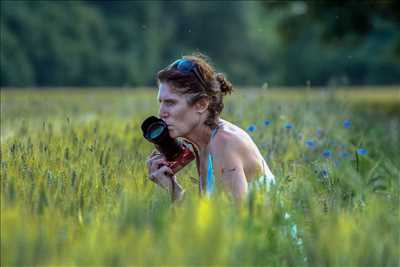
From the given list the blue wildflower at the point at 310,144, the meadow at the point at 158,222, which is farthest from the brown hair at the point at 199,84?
the blue wildflower at the point at 310,144

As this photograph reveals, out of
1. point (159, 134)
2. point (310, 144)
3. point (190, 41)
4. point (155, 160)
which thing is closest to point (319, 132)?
point (310, 144)

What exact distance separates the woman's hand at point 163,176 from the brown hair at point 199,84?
0.94 ft

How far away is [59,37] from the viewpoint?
34750 mm

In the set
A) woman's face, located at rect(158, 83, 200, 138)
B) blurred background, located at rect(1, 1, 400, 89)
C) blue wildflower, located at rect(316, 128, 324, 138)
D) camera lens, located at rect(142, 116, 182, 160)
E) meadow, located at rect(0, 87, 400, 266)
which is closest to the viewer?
meadow, located at rect(0, 87, 400, 266)

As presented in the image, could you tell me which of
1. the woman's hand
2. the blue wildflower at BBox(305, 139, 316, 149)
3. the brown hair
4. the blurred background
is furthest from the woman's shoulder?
the blurred background

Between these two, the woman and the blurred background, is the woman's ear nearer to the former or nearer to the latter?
the woman

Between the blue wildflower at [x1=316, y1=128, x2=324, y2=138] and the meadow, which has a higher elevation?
the blue wildflower at [x1=316, y1=128, x2=324, y2=138]

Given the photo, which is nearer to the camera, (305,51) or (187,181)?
(187,181)

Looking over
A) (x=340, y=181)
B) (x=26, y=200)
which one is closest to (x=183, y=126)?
(x=340, y=181)

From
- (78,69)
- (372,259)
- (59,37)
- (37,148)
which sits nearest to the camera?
(372,259)

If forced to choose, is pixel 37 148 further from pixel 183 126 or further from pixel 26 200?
pixel 26 200

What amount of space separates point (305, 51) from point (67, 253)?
47.8m

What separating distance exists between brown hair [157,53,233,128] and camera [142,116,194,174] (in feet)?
0.61

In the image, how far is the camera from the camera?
3.24 metres
